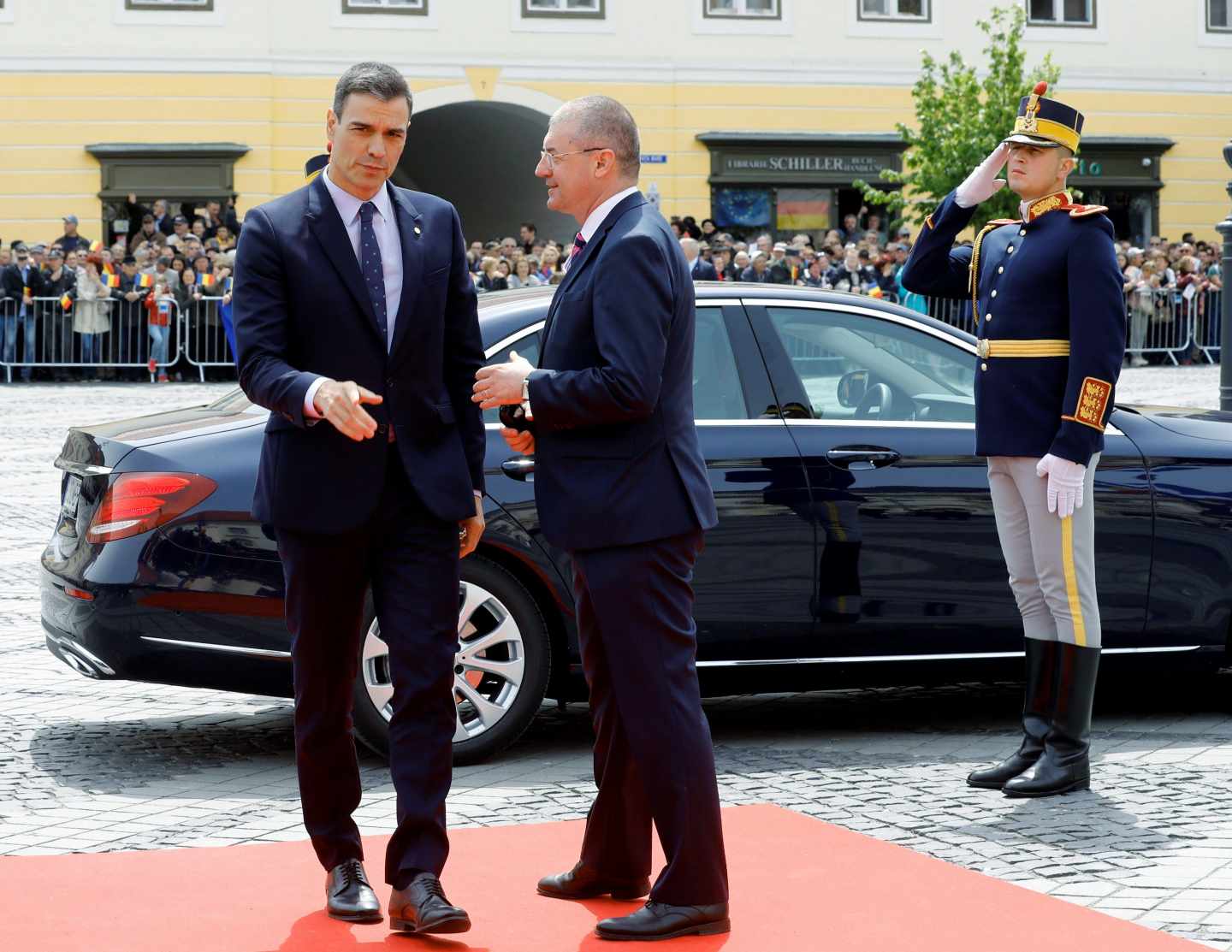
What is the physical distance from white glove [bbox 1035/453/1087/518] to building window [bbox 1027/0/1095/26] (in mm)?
29596

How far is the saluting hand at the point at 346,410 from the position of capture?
395 cm

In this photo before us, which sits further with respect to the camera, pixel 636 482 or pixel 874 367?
pixel 874 367

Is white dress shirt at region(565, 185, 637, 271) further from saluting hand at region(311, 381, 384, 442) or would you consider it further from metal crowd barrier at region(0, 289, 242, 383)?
metal crowd barrier at region(0, 289, 242, 383)

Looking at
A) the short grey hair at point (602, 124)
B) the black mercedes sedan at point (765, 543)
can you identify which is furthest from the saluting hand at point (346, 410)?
the black mercedes sedan at point (765, 543)

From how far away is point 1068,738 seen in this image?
5871mm

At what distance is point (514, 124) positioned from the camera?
34.2 metres

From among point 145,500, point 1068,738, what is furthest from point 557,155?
point 1068,738

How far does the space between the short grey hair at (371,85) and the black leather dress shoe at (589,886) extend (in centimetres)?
181

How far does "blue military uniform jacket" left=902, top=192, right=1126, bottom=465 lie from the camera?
225 inches

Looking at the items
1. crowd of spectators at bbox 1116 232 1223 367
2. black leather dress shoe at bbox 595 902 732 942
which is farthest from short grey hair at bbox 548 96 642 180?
crowd of spectators at bbox 1116 232 1223 367

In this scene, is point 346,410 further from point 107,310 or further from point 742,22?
point 742,22

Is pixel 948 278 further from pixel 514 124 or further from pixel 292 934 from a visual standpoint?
pixel 514 124

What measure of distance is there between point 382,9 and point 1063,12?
11861mm

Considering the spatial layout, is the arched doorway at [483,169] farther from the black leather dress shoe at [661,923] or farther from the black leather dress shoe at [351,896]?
the black leather dress shoe at [661,923]
